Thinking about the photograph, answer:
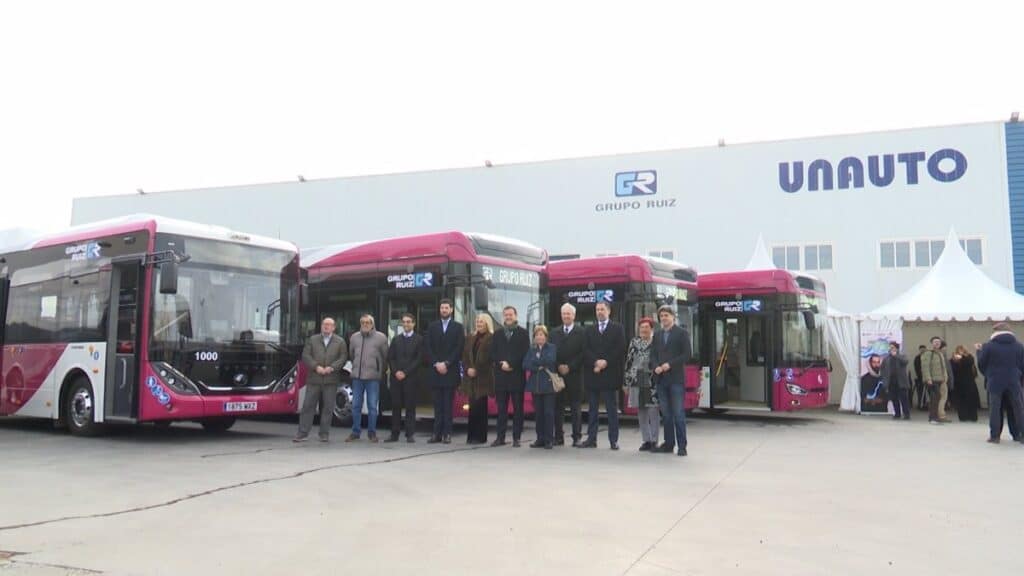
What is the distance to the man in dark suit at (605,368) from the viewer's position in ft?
35.1

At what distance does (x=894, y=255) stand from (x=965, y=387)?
892 cm

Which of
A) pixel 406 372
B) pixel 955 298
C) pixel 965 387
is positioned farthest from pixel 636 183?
pixel 406 372

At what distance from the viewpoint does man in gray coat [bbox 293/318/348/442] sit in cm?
1135

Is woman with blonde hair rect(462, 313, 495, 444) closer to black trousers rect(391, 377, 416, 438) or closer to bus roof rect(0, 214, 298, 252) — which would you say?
black trousers rect(391, 377, 416, 438)

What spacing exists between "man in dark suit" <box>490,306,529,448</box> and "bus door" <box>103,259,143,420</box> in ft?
14.6

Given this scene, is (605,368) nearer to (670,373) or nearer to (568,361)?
(568,361)

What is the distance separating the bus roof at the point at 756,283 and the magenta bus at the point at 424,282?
4.70m

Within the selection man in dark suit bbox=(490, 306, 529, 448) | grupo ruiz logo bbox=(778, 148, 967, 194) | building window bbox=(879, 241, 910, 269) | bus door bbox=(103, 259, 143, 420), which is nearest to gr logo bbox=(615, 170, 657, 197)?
grupo ruiz logo bbox=(778, 148, 967, 194)

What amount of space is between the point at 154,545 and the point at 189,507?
4.08ft

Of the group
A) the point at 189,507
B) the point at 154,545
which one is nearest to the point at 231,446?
the point at 189,507

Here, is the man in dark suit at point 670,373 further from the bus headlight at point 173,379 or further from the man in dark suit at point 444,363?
the bus headlight at point 173,379

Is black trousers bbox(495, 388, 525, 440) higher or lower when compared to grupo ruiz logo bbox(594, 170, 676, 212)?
lower

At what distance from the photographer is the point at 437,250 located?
40.0ft

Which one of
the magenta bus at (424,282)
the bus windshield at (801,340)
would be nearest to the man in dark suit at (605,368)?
A: the magenta bus at (424,282)
